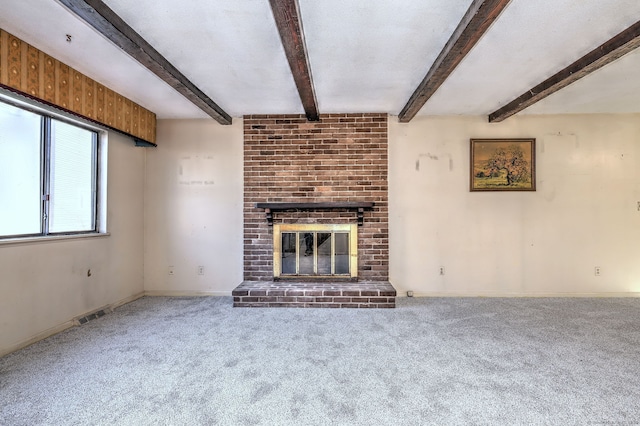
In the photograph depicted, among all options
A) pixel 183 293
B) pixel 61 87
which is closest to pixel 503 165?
pixel 183 293

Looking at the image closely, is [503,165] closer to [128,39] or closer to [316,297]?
[316,297]

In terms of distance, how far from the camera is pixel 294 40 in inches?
79.7

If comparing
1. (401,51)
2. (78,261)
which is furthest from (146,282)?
(401,51)

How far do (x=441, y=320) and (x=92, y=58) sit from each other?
156 inches

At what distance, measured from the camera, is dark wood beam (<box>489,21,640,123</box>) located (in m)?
2.07

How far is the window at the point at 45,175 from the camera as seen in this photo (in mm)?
2412

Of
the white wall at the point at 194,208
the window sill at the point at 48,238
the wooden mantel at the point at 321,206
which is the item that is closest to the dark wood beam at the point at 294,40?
the wooden mantel at the point at 321,206

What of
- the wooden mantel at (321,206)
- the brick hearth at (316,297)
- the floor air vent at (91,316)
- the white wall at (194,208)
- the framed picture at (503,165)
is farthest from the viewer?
the white wall at (194,208)

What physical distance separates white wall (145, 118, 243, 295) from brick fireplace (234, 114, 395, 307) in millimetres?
202

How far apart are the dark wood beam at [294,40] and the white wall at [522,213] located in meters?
1.70

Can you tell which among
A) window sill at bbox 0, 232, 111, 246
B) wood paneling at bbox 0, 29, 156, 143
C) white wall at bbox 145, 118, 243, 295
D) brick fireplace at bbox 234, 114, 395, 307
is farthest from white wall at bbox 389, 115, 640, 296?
window sill at bbox 0, 232, 111, 246

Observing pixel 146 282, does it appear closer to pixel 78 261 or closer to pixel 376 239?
pixel 78 261

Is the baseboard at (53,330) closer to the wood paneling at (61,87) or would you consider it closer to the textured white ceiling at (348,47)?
the wood paneling at (61,87)

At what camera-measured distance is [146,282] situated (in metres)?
4.02
